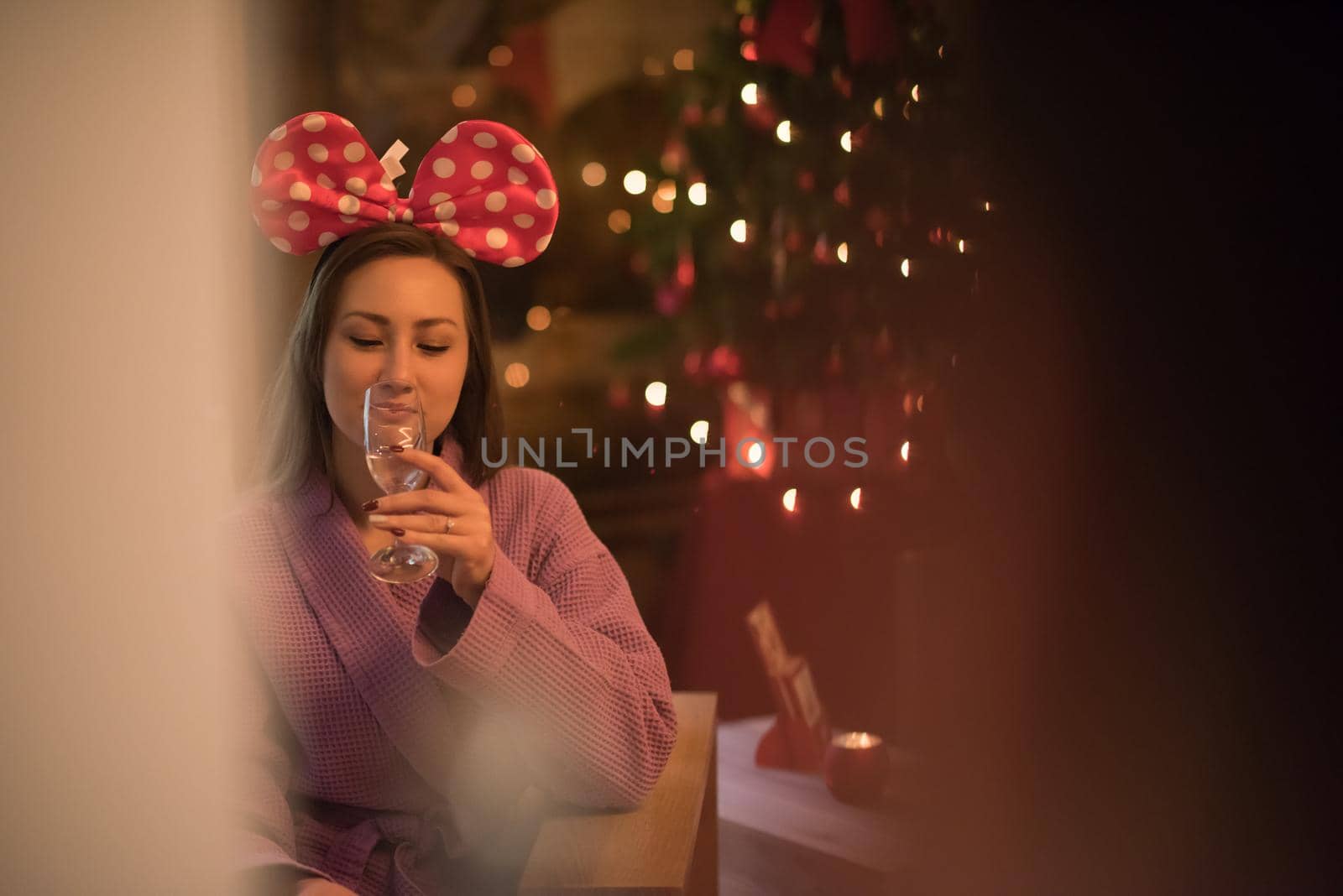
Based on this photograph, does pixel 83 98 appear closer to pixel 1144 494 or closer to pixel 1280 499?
pixel 1144 494

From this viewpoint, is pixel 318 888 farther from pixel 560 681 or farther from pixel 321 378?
pixel 321 378

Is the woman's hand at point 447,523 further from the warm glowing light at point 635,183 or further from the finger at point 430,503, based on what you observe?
the warm glowing light at point 635,183

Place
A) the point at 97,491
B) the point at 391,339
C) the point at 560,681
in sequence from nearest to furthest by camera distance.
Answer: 1. the point at 97,491
2. the point at 560,681
3. the point at 391,339

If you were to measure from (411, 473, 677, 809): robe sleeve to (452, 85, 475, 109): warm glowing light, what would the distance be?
2.84ft

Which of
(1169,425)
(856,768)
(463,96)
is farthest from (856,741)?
(463,96)

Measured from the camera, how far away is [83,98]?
1218 mm

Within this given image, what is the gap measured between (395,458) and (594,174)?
35.1 inches

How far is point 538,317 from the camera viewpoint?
1958 mm

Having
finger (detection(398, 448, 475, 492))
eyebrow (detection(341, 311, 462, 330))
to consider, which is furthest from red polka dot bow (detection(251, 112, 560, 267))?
finger (detection(398, 448, 475, 492))

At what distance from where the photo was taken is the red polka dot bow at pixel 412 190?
56.9 inches

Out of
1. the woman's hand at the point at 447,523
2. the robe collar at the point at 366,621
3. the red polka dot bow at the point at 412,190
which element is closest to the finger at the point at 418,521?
the woman's hand at the point at 447,523

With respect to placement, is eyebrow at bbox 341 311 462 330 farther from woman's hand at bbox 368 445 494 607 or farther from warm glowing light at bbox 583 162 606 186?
warm glowing light at bbox 583 162 606 186

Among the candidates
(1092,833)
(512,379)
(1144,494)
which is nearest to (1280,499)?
(1144,494)

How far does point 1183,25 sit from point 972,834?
1.21 metres
